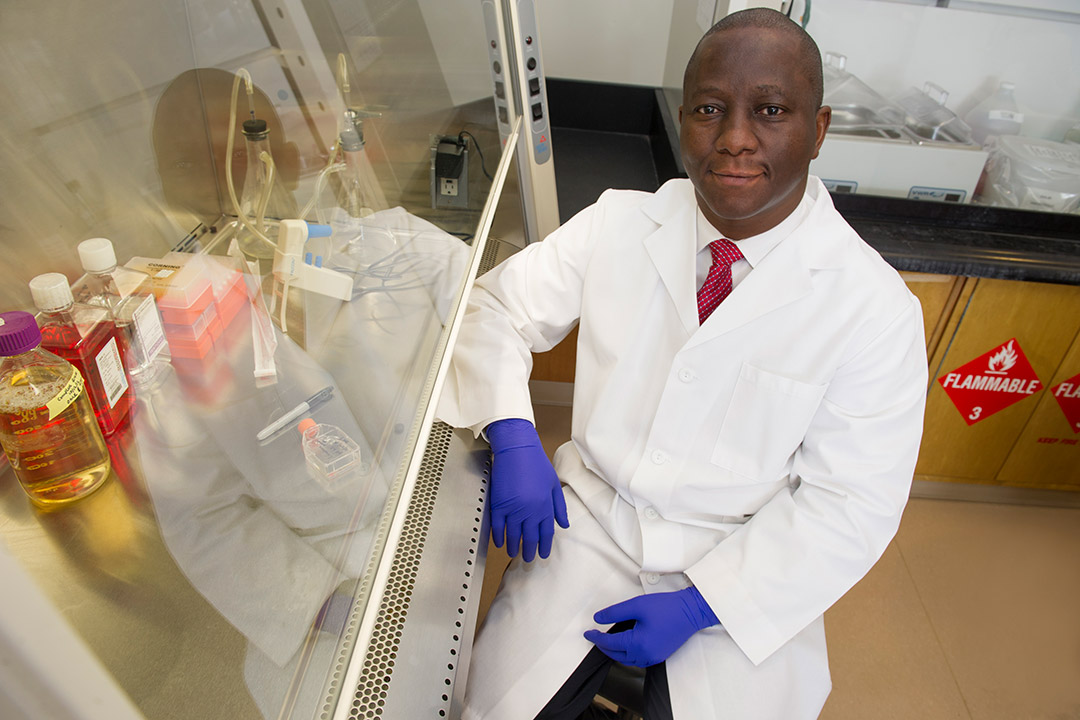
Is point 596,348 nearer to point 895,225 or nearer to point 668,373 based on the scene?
point 668,373

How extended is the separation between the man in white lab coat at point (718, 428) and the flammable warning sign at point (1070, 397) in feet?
3.79

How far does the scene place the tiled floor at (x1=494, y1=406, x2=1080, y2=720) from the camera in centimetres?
154

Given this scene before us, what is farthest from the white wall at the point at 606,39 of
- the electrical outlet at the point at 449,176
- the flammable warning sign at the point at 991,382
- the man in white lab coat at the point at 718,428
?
the man in white lab coat at the point at 718,428

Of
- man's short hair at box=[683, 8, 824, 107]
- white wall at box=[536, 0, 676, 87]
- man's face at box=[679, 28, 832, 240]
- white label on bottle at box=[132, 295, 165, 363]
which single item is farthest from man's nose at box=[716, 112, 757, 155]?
white wall at box=[536, 0, 676, 87]

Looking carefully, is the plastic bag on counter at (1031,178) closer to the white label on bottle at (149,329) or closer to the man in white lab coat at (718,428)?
the man in white lab coat at (718,428)

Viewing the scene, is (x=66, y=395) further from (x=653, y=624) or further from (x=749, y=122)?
(x=749, y=122)

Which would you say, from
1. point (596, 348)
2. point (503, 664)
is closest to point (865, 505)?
point (596, 348)

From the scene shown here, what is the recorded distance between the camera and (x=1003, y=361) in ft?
5.88

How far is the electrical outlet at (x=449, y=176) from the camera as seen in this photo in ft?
4.65

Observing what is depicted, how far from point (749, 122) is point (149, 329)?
0.88 m

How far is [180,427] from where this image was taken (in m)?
0.86

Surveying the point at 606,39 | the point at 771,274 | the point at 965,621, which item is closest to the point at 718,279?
the point at 771,274

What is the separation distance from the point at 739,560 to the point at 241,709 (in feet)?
2.38

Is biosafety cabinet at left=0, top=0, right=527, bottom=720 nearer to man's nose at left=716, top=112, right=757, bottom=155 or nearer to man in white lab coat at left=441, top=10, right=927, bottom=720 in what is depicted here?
man in white lab coat at left=441, top=10, right=927, bottom=720
